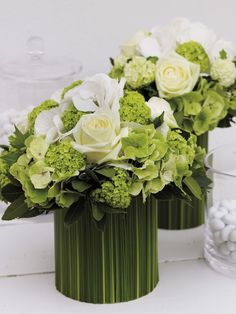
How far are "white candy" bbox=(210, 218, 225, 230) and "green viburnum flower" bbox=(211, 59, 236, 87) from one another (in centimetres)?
24

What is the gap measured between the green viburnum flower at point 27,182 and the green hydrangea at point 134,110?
0.45ft

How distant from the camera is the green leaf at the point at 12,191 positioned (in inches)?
49.0

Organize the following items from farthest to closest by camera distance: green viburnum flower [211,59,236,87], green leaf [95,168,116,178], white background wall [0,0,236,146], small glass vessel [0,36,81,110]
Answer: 1. white background wall [0,0,236,146]
2. small glass vessel [0,36,81,110]
3. green viburnum flower [211,59,236,87]
4. green leaf [95,168,116,178]

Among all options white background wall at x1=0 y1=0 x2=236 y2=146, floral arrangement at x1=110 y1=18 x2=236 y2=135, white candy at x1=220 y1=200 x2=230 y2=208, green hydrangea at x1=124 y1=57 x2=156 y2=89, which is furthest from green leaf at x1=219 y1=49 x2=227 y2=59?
white background wall at x1=0 y1=0 x2=236 y2=146

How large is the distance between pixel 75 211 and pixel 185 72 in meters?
0.35

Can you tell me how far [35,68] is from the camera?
1837 mm

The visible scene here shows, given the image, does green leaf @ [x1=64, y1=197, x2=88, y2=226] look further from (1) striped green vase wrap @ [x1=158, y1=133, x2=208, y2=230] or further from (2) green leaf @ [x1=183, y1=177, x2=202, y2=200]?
(1) striped green vase wrap @ [x1=158, y1=133, x2=208, y2=230]

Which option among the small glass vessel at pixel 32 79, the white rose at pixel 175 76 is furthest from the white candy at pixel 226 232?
the small glass vessel at pixel 32 79

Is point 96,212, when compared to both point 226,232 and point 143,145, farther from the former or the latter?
point 226,232

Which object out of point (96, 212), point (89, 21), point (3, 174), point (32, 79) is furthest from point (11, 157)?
point (89, 21)

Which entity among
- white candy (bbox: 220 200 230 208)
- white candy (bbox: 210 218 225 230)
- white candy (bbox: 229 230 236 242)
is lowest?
white candy (bbox: 229 230 236 242)

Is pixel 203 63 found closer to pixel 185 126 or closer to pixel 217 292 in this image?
pixel 185 126

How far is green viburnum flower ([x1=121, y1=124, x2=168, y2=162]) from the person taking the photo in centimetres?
117

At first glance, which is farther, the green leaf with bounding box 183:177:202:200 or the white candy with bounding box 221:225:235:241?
the white candy with bounding box 221:225:235:241
